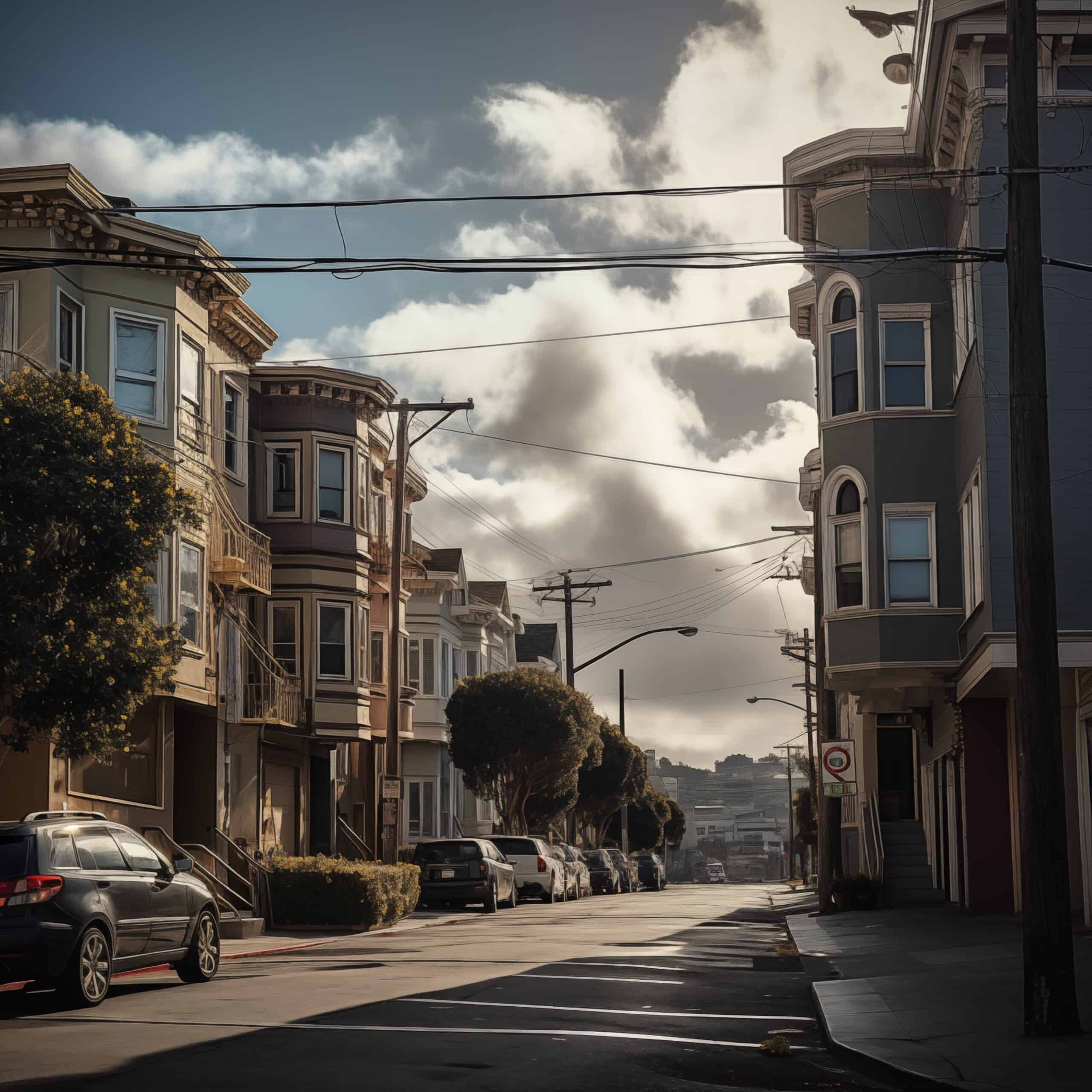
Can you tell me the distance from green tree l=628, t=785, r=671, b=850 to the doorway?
45.8 metres

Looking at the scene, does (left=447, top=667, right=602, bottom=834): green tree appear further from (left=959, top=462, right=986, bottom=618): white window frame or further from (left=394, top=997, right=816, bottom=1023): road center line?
(left=394, top=997, right=816, bottom=1023): road center line

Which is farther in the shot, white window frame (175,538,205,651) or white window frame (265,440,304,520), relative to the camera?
white window frame (265,440,304,520)

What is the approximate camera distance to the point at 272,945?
22.6 meters

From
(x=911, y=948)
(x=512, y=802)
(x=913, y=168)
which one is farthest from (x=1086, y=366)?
(x=512, y=802)

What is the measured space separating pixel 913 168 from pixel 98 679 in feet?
52.7

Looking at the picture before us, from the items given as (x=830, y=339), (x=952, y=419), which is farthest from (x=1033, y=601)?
(x=830, y=339)

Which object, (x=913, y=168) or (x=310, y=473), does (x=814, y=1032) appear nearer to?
(x=913, y=168)

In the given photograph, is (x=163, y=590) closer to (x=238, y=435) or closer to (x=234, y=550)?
(x=234, y=550)

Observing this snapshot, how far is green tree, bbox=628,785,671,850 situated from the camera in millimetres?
91500

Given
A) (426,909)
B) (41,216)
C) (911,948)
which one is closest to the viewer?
(911,948)

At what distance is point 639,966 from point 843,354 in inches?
518

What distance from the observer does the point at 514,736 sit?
1961 inches

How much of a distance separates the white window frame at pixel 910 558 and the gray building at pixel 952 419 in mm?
29

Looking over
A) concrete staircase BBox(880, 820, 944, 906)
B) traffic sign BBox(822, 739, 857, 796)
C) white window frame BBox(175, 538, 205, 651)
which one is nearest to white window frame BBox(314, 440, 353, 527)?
white window frame BBox(175, 538, 205, 651)
